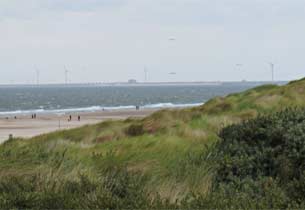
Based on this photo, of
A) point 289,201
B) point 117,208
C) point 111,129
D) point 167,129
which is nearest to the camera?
point 117,208

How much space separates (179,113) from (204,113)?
761 millimetres

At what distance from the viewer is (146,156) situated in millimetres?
9781

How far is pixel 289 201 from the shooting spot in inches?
274

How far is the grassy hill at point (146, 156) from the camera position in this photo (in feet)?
27.3

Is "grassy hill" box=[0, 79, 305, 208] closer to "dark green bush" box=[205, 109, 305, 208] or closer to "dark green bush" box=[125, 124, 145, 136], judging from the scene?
"dark green bush" box=[125, 124, 145, 136]

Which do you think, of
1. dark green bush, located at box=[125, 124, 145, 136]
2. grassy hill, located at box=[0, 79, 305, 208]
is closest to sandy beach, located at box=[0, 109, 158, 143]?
dark green bush, located at box=[125, 124, 145, 136]

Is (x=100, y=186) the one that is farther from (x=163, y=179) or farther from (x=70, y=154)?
(x=70, y=154)

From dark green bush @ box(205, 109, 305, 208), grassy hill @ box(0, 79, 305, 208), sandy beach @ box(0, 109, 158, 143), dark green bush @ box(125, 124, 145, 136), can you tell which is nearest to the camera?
dark green bush @ box(205, 109, 305, 208)

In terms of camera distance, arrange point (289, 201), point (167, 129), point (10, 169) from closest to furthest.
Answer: point (289, 201) → point (10, 169) → point (167, 129)

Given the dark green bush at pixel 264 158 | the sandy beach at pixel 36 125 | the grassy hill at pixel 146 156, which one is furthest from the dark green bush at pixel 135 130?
the sandy beach at pixel 36 125

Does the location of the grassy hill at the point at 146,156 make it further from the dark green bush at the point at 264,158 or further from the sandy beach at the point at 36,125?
the sandy beach at the point at 36,125

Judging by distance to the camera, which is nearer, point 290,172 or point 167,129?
point 290,172

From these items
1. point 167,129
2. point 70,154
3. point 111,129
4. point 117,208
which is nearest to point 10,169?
point 70,154

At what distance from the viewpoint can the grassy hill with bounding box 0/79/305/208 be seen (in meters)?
8.31
